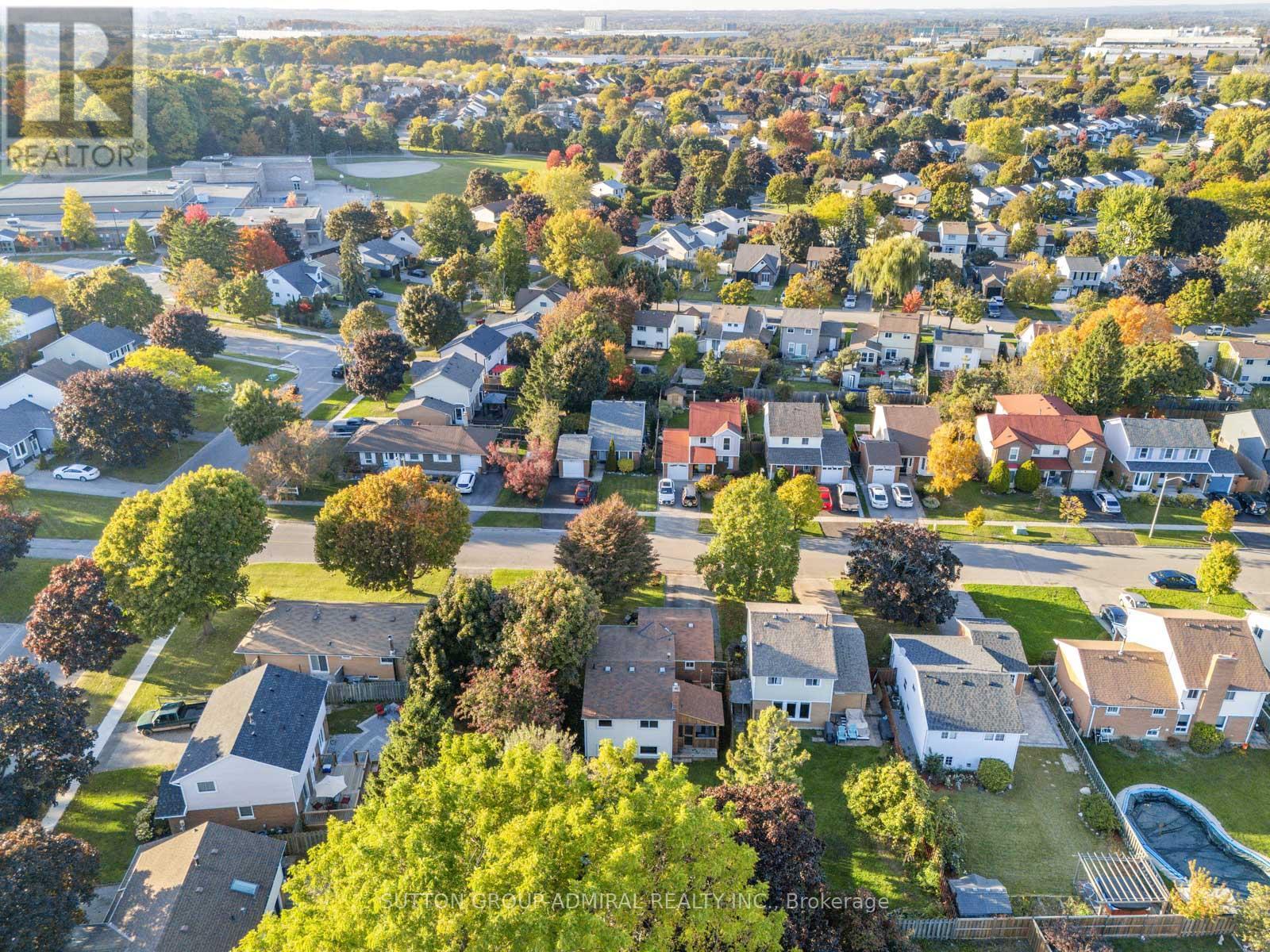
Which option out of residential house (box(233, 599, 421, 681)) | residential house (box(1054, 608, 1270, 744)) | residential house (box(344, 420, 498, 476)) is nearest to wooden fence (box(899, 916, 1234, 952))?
residential house (box(1054, 608, 1270, 744))

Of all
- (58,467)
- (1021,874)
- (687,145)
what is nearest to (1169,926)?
(1021,874)

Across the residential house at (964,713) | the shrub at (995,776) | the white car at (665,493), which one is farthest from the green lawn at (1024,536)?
the shrub at (995,776)

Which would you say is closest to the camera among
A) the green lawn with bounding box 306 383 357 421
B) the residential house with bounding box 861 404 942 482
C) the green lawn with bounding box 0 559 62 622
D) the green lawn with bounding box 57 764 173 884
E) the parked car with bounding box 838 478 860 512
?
the green lawn with bounding box 57 764 173 884

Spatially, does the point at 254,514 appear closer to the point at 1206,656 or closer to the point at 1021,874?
the point at 1021,874

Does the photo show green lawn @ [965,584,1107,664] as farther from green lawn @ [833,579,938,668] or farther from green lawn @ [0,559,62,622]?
green lawn @ [0,559,62,622]

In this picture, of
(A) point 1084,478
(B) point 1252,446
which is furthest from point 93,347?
(B) point 1252,446

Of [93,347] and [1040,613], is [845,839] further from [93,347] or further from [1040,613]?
[93,347]
